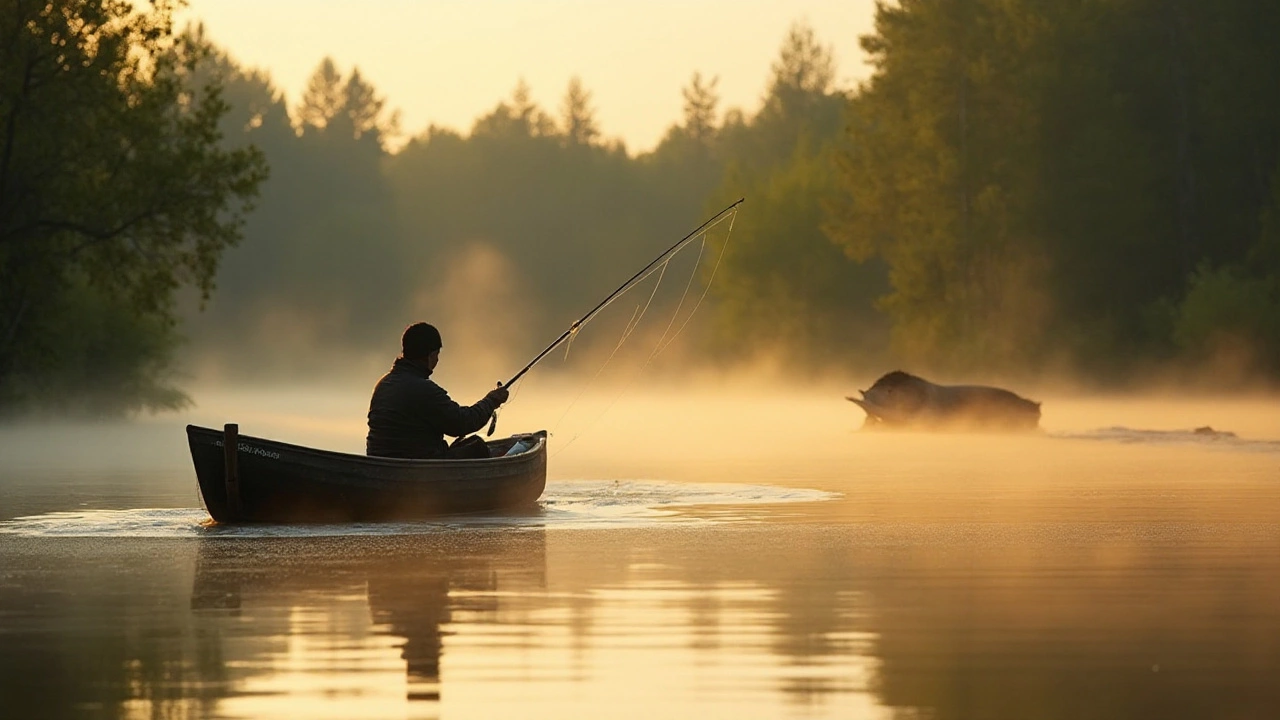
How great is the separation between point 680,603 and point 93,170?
32.2m

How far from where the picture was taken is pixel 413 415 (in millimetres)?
19141

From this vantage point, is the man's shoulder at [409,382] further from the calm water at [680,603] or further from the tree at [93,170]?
the tree at [93,170]

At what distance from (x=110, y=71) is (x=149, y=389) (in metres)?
11.1

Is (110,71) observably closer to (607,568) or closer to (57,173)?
(57,173)

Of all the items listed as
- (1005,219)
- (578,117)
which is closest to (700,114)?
(578,117)

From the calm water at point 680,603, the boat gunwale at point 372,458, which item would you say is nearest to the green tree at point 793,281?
the calm water at point 680,603

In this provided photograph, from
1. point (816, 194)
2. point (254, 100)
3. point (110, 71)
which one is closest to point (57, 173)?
point (110, 71)

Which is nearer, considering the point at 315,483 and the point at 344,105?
the point at 315,483

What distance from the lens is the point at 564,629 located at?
10820 mm

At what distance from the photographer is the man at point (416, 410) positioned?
19.0m

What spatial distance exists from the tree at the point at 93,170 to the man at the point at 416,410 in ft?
71.5

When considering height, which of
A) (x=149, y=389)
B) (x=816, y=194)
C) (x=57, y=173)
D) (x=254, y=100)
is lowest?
(x=149, y=389)

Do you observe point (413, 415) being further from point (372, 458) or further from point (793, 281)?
point (793, 281)

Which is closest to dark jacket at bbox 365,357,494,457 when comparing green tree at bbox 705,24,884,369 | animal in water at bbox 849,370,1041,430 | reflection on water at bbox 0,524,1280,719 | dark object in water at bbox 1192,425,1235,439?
reflection on water at bbox 0,524,1280,719
